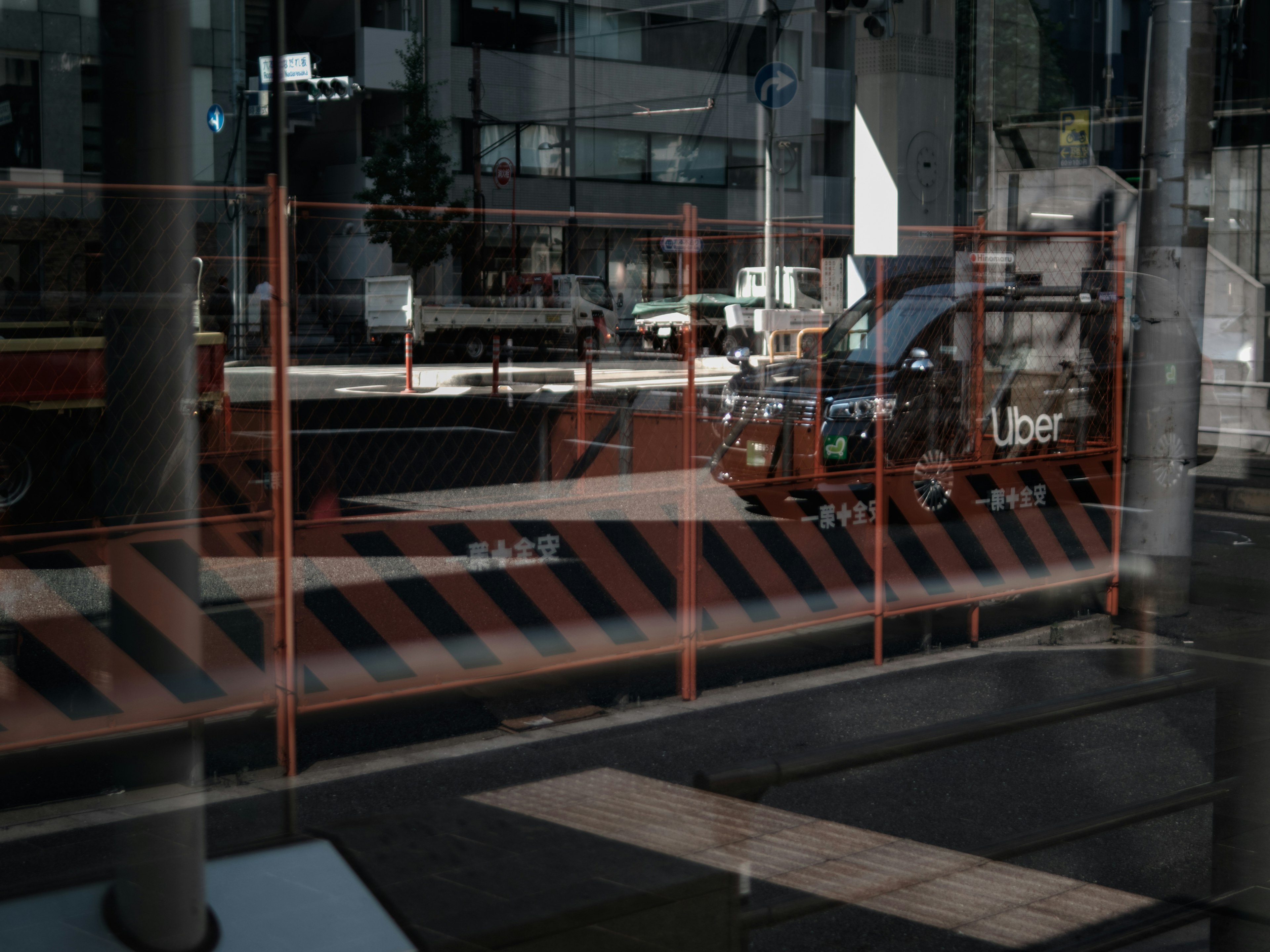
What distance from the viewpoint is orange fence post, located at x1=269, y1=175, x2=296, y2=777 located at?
4516 mm

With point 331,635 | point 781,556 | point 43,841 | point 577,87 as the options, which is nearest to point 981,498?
point 781,556

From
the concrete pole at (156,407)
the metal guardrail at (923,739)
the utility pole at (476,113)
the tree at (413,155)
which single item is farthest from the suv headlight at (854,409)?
the utility pole at (476,113)

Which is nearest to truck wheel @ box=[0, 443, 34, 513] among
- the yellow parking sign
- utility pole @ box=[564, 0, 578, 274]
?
the yellow parking sign

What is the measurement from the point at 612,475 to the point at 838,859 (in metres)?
6.03

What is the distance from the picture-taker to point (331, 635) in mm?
6820

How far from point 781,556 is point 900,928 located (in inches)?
219

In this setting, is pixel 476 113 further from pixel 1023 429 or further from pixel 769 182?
pixel 1023 429

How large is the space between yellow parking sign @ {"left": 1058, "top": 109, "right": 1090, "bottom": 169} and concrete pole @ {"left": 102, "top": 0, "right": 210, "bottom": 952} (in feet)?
43.4

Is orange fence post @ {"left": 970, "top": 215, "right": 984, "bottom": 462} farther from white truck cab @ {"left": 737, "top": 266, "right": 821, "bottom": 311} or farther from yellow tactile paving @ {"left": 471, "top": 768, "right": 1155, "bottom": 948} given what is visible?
yellow tactile paving @ {"left": 471, "top": 768, "right": 1155, "bottom": 948}

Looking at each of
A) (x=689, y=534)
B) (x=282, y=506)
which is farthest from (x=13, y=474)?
(x=689, y=534)

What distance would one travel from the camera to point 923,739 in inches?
92.2

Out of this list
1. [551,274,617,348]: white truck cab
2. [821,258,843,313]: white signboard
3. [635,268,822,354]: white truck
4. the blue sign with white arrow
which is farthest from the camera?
the blue sign with white arrow

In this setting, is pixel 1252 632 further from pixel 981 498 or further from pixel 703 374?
pixel 703 374

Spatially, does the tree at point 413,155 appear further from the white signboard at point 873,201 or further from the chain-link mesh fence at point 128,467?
the white signboard at point 873,201
